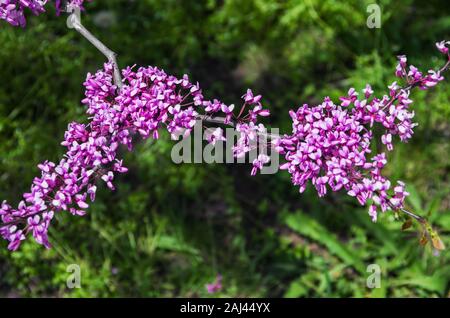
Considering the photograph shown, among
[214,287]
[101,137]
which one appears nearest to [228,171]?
[214,287]

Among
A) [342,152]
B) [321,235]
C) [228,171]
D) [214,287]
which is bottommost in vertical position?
Result: [214,287]

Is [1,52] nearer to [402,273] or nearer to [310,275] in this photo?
[310,275]

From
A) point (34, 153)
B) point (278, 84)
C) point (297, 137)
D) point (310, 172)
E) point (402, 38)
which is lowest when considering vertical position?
point (310, 172)

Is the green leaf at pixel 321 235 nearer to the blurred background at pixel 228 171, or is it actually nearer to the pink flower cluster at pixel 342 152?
the blurred background at pixel 228 171

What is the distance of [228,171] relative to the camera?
4.12 metres

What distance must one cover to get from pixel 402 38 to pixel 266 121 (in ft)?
4.27

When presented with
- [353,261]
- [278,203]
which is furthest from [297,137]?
[278,203]

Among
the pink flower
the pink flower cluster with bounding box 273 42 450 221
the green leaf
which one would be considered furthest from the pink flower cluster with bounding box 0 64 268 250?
the green leaf

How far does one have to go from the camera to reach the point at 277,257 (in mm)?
3668

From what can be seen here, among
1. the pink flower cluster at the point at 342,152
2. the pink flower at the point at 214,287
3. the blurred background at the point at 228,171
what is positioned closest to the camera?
the pink flower cluster at the point at 342,152

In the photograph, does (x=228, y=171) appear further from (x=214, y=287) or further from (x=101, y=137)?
(x=101, y=137)

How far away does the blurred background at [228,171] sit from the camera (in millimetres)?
3467

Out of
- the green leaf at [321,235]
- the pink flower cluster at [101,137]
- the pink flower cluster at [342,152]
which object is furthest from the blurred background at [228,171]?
the pink flower cluster at [101,137]

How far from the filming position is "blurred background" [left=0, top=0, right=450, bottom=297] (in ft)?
11.4
